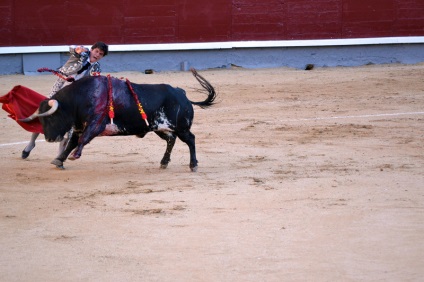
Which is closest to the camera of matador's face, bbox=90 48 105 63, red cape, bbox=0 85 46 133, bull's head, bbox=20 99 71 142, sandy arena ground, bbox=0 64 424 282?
sandy arena ground, bbox=0 64 424 282

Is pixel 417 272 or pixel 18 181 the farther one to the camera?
pixel 18 181

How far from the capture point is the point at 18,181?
239 inches

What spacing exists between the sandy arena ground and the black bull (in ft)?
0.91

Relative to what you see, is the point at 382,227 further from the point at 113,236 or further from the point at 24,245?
the point at 24,245

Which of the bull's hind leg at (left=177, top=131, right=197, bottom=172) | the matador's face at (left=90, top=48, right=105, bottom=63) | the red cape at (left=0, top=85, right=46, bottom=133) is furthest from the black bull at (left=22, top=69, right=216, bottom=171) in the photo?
the red cape at (left=0, top=85, right=46, bottom=133)

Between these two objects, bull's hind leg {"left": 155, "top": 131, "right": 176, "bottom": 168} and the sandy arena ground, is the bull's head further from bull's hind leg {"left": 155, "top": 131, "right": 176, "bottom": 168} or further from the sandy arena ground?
bull's hind leg {"left": 155, "top": 131, "right": 176, "bottom": 168}

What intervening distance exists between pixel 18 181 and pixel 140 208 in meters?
1.22

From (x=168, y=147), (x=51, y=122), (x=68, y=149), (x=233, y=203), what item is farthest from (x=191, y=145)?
(x=233, y=203)

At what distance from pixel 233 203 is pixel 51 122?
1.56m

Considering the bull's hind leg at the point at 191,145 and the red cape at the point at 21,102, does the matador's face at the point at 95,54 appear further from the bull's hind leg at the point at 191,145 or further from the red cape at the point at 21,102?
the bull's hind leg at the point at 191,145

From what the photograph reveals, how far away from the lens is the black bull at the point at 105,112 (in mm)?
6195

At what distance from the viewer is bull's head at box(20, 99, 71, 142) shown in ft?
20.3

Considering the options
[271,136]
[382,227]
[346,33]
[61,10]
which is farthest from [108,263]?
[346,33]

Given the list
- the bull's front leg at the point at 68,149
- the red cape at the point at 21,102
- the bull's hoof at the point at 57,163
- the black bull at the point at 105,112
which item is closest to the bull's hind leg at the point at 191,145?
the black bull at the point at 105,112
